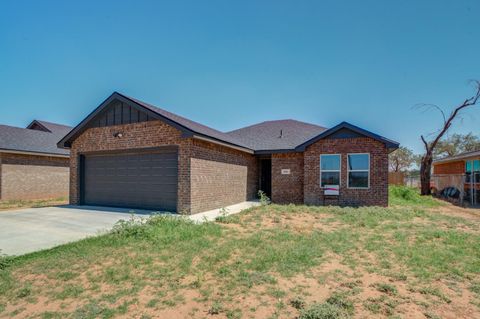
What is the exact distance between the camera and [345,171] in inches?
464

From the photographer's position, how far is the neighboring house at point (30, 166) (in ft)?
48.2

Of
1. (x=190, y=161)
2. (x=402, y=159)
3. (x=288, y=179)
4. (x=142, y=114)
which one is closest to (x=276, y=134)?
(x=288, y=179)

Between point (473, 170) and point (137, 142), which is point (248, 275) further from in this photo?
point (473, 170)

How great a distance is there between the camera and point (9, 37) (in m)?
9.26

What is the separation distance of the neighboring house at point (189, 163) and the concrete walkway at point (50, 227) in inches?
48.0

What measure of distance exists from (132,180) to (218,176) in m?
3.81

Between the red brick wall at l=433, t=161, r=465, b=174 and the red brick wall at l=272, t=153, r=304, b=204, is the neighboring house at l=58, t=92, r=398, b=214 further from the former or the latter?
the red brick wall at l=433, t=161, r=465, b=174

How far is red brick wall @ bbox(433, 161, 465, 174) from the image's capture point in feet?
64.8

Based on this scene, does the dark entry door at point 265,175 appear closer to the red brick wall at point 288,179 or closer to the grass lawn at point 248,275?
the red brick wall at point 288,179

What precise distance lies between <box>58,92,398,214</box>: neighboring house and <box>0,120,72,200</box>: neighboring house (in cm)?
569

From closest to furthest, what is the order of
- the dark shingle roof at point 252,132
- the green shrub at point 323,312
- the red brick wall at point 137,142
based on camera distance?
the green shrub at point 323,312 < the red brick wall at point 137,142 < the dark shingle roof at point 252,132

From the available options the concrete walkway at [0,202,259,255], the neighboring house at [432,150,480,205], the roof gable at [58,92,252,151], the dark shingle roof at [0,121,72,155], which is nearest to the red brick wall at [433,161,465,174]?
the neighboring house at [432,150,480,205]

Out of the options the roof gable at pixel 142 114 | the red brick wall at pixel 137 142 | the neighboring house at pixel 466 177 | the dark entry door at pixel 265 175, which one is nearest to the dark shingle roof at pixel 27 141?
the roof gable at pixel 142 114

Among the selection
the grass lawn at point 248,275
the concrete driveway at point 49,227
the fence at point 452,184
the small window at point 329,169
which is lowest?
the concrete driveway at point 49,227
